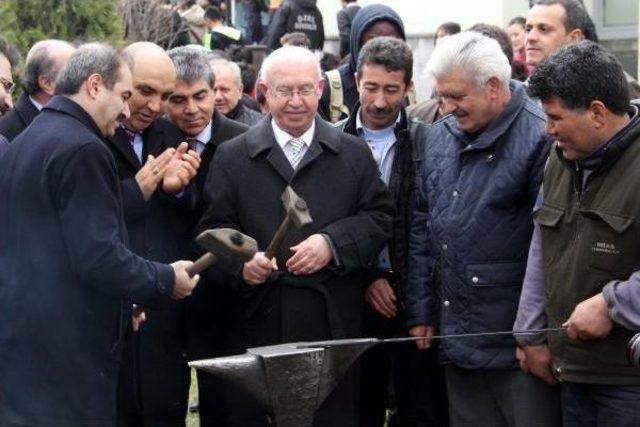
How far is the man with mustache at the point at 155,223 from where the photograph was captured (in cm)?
580

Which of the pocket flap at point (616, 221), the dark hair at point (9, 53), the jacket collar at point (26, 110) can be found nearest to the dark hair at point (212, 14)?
the dark hair at point (9, 53)

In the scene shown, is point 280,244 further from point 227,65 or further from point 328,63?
point 328,63

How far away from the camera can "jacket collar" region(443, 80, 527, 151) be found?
218 inches

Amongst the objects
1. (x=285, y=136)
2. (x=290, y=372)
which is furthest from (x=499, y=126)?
(x=290, y=372)

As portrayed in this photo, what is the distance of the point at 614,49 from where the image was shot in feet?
48.7

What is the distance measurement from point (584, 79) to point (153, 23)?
37.4ft

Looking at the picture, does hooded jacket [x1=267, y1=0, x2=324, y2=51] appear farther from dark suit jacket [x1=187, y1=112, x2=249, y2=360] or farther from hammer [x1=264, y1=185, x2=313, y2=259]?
hammer [x1=264, y1=185, x2=313, y2=259]

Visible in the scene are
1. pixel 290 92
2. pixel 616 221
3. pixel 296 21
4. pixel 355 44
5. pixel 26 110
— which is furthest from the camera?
pixel 296 21

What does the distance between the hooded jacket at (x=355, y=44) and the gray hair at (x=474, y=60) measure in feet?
6.69

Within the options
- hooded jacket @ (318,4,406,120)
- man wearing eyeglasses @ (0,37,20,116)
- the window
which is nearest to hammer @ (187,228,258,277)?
man wearing eyeglasses @ (0,37,20,116)

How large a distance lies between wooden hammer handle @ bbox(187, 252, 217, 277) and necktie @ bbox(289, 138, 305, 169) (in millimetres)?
916

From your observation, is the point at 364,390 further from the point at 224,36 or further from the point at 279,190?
the point at 224,36

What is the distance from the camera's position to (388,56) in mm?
6223

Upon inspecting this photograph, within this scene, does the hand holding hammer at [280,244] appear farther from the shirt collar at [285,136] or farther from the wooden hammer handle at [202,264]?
the shirt collar at [285,136]
